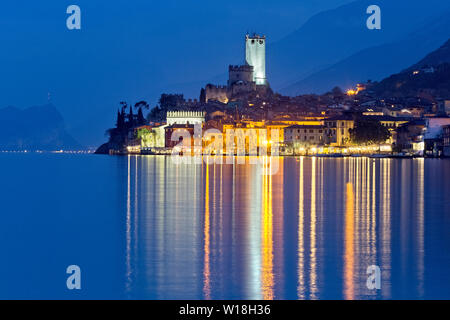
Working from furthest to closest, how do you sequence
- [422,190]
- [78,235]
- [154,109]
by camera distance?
1. [154,109]
2. [422,190]
3. [78,235]

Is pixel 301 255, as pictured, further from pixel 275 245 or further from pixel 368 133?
pixel 368 133

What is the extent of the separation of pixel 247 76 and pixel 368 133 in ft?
145

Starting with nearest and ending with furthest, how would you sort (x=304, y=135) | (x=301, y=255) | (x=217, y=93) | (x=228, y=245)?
(x=301, y=255), (x=228, y=245), (x=304, y=135), (x=217, y=93)

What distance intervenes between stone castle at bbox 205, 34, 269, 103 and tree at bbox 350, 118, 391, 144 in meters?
39.1

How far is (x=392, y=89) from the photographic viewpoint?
6821 inches

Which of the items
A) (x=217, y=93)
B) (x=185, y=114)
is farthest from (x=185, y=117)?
(x=217, y=93)

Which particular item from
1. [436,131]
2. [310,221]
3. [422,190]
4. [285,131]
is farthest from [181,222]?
[285,131]

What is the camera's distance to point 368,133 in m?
102

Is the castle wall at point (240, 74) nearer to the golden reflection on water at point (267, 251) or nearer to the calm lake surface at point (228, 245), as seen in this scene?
the calm lake surface at point (228, 245)

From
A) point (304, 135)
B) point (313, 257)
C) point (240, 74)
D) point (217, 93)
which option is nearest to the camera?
point (313, 257)

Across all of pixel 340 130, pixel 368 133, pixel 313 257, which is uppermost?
pixel 340 130

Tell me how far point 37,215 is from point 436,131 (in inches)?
3069

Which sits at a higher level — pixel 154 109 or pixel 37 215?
pixel 154 109
